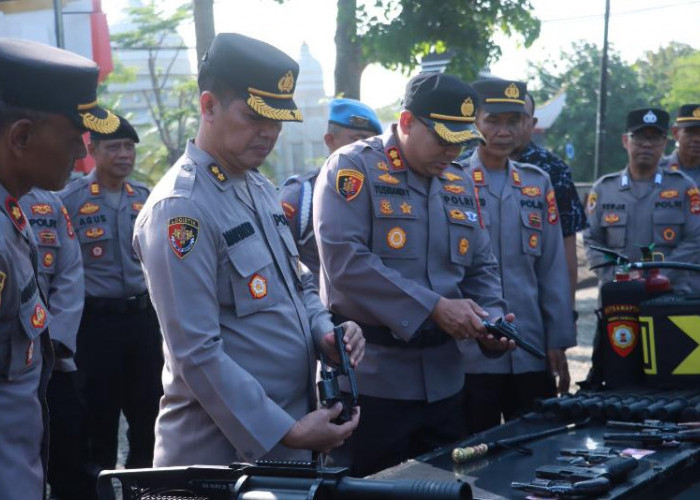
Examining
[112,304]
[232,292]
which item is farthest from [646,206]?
[232,292]

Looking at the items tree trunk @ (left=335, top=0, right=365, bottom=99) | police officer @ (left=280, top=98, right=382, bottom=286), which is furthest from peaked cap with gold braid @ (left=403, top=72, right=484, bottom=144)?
tree trunk @ (left=335, top=0, right=365, bottom=99)

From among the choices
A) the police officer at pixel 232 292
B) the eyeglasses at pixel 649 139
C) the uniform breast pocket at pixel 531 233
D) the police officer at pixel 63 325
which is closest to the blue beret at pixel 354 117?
the uniform breast pocket at pixel 531 233

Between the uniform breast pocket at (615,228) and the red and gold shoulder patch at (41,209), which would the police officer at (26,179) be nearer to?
the red and gold shoulder patch at (41,209)

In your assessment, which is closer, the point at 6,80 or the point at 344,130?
the point at 6,80

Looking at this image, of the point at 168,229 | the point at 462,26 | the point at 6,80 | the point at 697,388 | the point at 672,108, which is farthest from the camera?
the point at 672,108

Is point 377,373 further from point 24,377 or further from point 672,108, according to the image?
point 672,108

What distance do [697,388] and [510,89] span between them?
5.82 ft

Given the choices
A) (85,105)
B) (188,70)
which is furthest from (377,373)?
(188,70)

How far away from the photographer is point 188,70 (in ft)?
192

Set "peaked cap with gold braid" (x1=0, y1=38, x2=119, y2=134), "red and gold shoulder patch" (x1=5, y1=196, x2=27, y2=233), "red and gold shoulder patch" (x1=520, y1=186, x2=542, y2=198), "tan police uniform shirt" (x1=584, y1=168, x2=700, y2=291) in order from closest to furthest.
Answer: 1. "peaked cap with gold braid" (x1=0, y1=38, x2=119, y2=134)
2. "red and gold shoulder patch" (x1=5, y1=196, x2=27, y2=233)
3. "red and gold shoulder patch" (x1=520, y1=186, x2=542, y2=198)
4. "tan police uniform shirt" (x1=584, y1=168, x2=700, y2=291)

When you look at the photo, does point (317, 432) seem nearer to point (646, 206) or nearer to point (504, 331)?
point (504, 331)

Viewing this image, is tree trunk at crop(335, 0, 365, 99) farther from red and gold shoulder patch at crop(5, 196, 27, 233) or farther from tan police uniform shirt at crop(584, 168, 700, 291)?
red and gold shoulder patch at crop(5, 196, 27, 233)

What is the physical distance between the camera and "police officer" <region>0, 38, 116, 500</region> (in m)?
2.54

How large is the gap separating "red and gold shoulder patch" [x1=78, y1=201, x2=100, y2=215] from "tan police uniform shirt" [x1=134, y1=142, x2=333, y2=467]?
3293 millimetres
